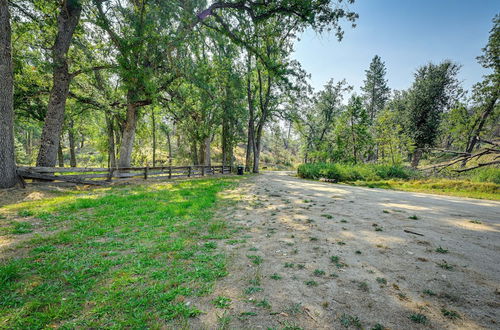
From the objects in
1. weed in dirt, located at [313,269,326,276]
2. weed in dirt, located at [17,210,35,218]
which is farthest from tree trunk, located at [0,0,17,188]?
weed in dirt, located at [313,269,326,276]

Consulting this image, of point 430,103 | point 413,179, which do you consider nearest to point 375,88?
point 430,103

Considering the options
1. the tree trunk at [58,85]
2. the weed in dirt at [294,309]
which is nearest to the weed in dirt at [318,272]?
the weed in dirt at [294,309]

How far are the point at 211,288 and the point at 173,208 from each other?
163 inches

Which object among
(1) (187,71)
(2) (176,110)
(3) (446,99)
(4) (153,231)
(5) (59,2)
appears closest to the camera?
(4) (153,231)

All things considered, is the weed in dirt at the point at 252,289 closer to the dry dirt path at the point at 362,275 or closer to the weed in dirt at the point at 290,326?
the dry dirt path at the point at 362,275

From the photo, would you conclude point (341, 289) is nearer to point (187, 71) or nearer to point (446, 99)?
point (187, 71)

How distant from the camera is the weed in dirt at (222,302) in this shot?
7.02 ft

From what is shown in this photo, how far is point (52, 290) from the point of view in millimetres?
2301

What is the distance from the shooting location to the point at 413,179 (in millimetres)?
15516

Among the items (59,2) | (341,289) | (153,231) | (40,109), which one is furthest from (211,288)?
(40,109)

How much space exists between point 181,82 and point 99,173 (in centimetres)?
828

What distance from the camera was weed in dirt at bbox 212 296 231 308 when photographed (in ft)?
7.02

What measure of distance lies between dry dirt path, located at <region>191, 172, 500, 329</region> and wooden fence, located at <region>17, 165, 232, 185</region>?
945 cm

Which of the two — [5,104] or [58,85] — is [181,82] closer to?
[58,85]
